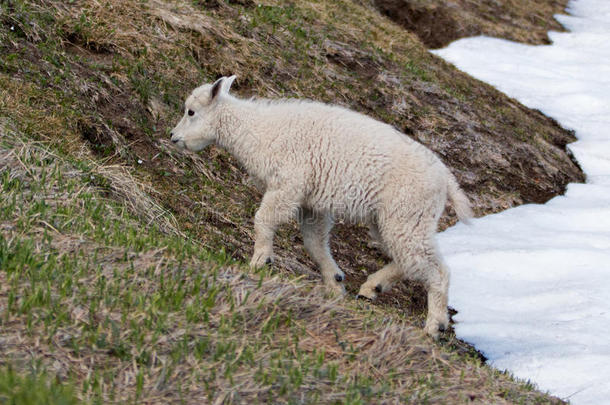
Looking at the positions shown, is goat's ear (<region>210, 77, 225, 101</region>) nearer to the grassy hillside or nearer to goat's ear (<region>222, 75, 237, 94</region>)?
goat's ear (<region>222, 75, 237, 94</region>)

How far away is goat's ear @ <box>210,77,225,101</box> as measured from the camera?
7952 millimetres

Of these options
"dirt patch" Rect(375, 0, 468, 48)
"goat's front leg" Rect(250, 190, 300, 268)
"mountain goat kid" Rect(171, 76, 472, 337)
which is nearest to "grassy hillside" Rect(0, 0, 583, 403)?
"goat's front leg" Rect(250, 190, 300, 268)

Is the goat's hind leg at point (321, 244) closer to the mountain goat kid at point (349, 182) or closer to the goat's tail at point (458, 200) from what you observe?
the mountain goat kid at point (349, 182)

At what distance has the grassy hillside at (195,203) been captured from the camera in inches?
178

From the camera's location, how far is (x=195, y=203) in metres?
9.08

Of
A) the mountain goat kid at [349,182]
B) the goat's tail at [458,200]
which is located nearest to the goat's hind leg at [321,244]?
the mountain goat kid at [349,182]

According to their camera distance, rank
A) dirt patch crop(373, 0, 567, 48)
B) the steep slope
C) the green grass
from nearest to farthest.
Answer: the green grass < the steep slope < dirt patch crop(373, 0, 567, 48)

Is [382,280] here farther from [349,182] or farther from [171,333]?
[171,333]

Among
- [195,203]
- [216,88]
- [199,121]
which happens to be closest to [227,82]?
[216,88]

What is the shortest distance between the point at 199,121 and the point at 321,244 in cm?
192

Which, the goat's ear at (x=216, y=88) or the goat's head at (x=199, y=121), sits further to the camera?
the goat's head at (x=199, y=121)

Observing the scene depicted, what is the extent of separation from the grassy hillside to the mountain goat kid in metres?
0.62

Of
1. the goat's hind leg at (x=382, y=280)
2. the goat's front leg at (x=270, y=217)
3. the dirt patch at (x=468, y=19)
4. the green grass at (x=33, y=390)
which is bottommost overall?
the dirt patch at (x=468, y=19)

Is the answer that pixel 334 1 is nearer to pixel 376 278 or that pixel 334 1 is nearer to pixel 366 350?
pixel 376 278
